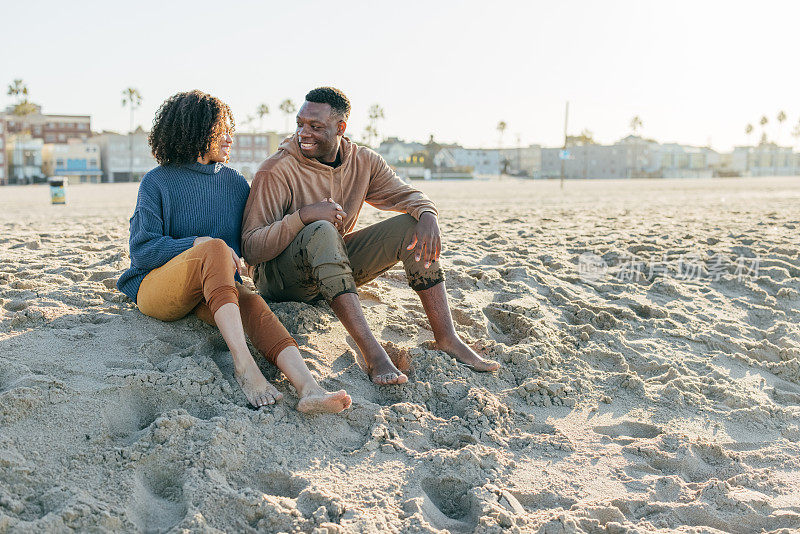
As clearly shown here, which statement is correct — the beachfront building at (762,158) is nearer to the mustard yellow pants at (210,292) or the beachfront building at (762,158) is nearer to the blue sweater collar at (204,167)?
the blue sweater collar at (204,167)

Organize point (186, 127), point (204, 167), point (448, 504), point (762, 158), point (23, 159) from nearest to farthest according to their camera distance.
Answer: point (448, 504)
point (186, 127)
point (204, 167)
point (23, 159)
point (762, 158)

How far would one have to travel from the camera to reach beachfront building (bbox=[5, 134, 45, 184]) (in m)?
55.0

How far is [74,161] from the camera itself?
56125 millimetres

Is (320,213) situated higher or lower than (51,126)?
lower

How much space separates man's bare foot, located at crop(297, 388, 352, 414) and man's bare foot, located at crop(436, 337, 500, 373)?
31.4 inches

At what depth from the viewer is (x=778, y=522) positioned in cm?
230

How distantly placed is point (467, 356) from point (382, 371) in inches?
20.2

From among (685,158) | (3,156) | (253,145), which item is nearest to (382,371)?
(3,156)

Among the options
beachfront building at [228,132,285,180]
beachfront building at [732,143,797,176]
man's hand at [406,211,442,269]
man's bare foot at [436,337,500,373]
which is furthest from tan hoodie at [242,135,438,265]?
beachfront building at [732,143,797,176]

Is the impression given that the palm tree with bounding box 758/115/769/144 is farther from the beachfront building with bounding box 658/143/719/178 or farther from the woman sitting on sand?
the woman sitting on sand

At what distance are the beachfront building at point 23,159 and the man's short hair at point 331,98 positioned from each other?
5833 cm

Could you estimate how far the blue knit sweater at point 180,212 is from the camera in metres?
2.89

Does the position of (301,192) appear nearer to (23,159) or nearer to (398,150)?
(23,159)

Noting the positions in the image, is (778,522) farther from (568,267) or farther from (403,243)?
(568,267)
